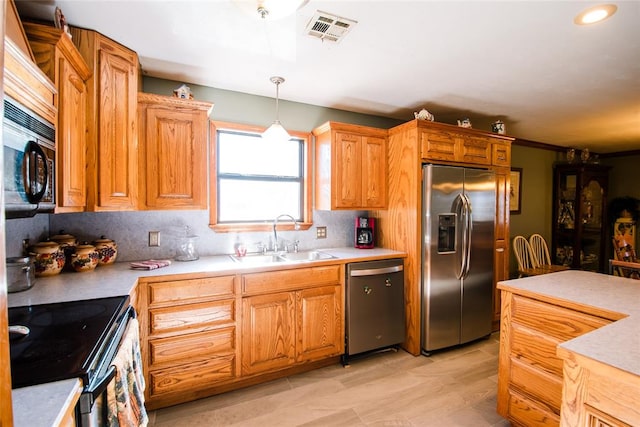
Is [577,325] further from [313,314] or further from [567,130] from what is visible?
[567,130]

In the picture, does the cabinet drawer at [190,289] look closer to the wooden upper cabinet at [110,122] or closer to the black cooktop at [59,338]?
the black cooktop at [59,338]

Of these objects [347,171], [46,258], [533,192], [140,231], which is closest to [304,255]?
[347,171]

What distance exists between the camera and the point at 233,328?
7.31 ft

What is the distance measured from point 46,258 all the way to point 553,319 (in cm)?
297

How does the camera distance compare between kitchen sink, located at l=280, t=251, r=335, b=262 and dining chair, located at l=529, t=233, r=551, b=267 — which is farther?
dining chair, located at l=529, t=233, r=551, b=267

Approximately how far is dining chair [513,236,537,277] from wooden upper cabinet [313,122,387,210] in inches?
100

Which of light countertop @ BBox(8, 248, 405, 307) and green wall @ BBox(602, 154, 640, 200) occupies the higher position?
green wall @ BBox(602, 154, 640, 200)

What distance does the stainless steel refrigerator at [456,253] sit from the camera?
2.80 m

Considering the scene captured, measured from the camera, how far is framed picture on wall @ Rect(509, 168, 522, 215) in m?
4.66

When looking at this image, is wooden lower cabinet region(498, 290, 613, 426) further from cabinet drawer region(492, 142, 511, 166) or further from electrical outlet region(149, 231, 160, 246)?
electrical outlet region(149, 231, 160, 246)

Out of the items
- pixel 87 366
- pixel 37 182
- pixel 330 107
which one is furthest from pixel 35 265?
pixel 330 107

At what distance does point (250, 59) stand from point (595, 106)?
11.5ft

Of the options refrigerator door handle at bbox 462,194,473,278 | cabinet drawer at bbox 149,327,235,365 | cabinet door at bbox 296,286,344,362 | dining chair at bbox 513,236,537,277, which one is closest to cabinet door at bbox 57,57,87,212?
cabinet drawer at bbox 149,327,235,365

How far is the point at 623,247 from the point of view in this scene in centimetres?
351
